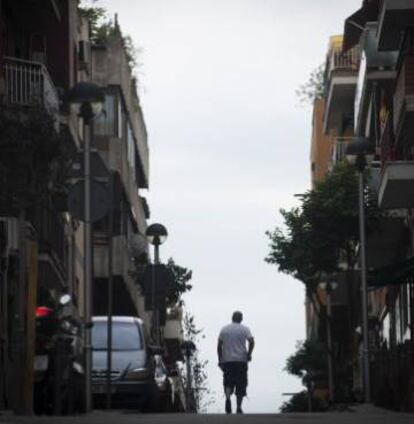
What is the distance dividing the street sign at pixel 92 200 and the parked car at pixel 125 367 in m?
Answer: 4.50

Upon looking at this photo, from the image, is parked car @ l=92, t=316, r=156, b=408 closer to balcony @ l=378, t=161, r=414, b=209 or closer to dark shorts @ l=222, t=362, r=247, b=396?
dark shorts @ l=222, t=362, r=247, b=396

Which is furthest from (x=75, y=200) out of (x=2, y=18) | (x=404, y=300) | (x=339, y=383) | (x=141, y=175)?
(x=141, y=175)

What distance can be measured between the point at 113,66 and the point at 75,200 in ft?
125

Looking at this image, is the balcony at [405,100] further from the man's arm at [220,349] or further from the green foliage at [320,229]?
the green foliage at [320,229]

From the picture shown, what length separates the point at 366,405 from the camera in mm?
35125

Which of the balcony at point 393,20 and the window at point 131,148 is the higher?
the window at point 131,148

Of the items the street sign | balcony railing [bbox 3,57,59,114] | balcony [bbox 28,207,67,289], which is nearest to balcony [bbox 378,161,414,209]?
balcony [bbox 28,207,67,289]

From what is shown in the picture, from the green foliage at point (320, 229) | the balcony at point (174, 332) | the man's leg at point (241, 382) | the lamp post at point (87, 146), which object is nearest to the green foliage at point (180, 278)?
the green foliage at point (320, 229)

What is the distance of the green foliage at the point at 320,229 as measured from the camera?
61.3 meters

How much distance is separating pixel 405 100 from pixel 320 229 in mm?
20197

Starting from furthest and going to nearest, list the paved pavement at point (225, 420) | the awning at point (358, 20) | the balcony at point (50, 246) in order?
the awning at point (358, 20), the balcony at point (50, 246), the paved pavement at point (225, 420)

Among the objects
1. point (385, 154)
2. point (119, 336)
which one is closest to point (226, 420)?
point (119, 336)

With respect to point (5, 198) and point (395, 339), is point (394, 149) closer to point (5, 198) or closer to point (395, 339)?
point (395, 339)

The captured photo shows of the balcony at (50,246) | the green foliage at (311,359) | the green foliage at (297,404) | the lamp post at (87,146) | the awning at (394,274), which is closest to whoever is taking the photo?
the lamp post at (87,146)
